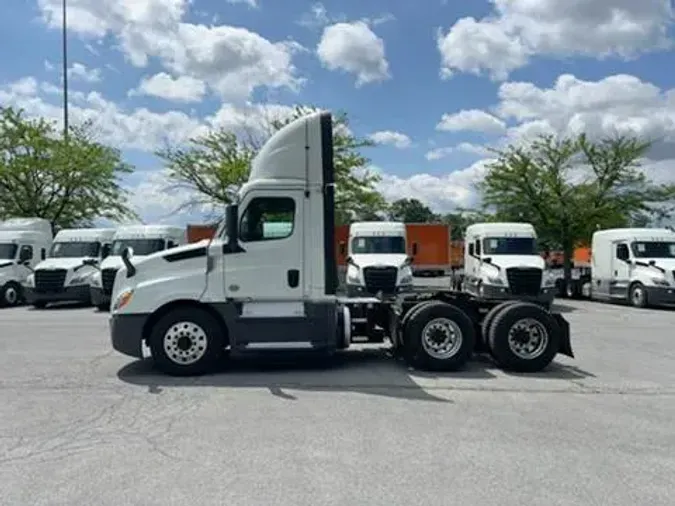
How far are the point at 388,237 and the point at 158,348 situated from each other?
46.7ft

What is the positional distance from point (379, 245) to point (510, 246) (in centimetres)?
427

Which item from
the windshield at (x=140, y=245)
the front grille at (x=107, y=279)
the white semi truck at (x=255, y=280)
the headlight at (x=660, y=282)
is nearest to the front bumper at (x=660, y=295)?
the headlight at (x=660, y=282)

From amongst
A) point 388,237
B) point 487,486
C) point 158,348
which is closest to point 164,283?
point 158,348

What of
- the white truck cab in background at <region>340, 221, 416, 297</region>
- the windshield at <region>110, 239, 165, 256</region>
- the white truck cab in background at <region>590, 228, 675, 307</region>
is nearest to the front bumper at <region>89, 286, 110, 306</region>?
the windshield at <region>110, 239, 165, 256</region>

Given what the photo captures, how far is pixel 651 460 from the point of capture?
5961 millimetres

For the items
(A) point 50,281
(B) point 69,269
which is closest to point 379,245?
(B) point 69,269

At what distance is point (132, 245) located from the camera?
2433 centimetres

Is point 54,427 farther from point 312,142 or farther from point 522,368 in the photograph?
point 522,368

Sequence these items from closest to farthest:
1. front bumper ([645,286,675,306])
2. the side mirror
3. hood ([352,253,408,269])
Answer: the side mirror
hood ([352,253,408,269])
front bumper ([645,286,675,306])

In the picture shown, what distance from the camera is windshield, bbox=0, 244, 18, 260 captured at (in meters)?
26.3

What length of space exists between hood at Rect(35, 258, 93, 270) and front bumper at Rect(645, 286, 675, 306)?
64.4ft

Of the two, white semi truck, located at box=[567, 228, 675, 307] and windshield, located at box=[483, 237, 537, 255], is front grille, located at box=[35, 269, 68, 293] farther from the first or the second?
white semi truck, located at box=[567, 228, 675, 307]

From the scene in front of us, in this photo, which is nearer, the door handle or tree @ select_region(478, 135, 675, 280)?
the door handle

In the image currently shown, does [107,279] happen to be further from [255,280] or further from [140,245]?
[255,280]
